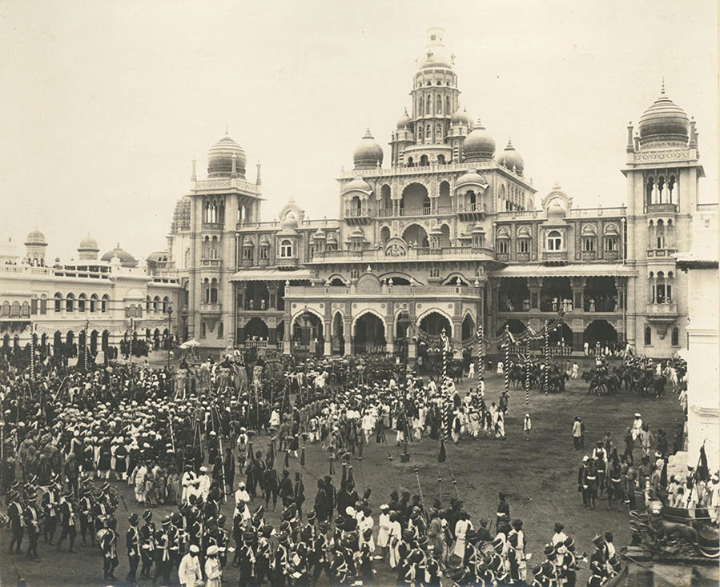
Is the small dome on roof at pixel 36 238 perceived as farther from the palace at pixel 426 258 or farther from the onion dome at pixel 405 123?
the onion dome at pixel 405 123

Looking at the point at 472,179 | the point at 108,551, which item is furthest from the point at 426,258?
the point at 108,551

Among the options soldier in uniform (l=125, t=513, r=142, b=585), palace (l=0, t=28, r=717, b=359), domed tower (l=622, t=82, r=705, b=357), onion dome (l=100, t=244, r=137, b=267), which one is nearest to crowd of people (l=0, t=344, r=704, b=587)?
soldier in uniform (l=125, t=513, r=142, b=585)

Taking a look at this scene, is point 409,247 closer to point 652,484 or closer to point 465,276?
point 465,276

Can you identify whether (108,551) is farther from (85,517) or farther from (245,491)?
(245,491)

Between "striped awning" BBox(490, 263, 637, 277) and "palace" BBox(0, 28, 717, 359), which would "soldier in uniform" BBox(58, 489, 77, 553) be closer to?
"palace" BBox(0, 28, 717, 359)

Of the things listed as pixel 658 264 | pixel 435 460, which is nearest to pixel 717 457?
pixel 435 460

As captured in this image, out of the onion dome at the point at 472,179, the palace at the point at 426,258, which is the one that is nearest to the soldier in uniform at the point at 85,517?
the palace at the point at 426,258
